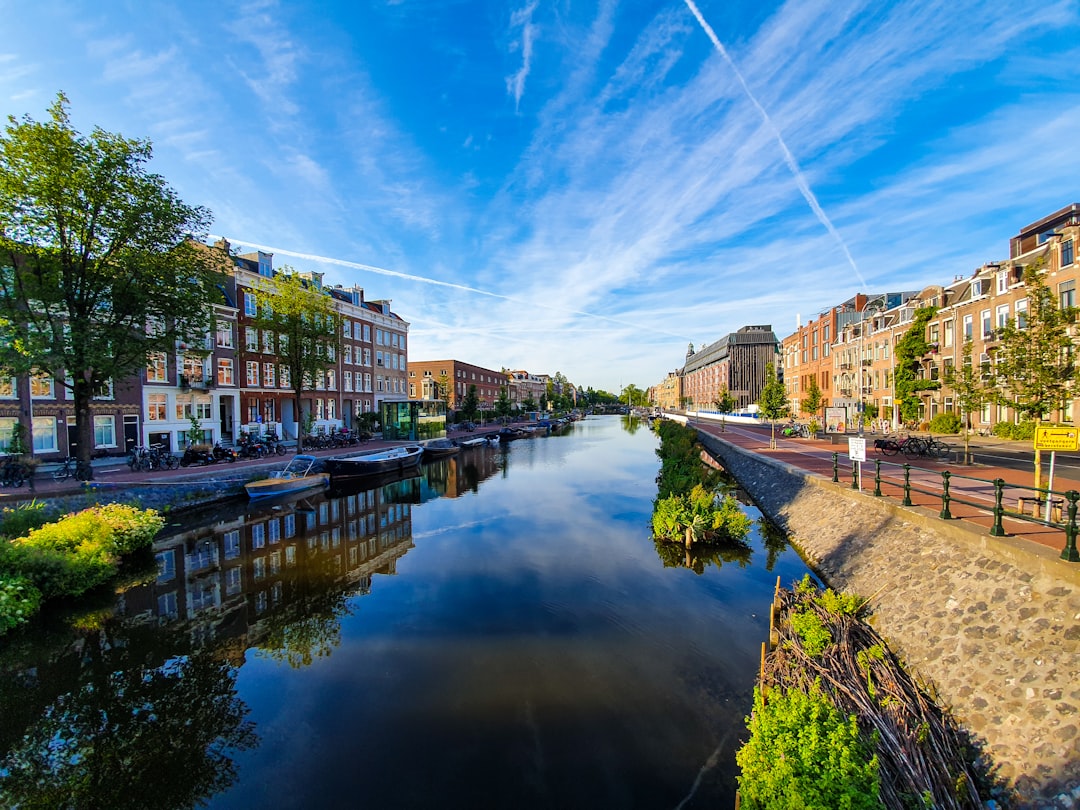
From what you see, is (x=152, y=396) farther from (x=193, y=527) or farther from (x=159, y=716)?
(x=159, y=716)

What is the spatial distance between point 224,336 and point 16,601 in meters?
26.6

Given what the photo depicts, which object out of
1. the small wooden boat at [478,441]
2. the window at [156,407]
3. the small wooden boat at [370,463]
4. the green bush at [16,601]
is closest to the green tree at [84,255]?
the window at [156,407]

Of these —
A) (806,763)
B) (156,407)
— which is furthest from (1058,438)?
(156,407)

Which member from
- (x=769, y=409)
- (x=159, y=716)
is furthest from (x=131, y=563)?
(x=769, y=409)

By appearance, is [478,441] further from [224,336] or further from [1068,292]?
[1068,292]

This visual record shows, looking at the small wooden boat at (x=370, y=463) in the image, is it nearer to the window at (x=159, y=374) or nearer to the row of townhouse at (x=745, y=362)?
the window at (x=159, y=374)

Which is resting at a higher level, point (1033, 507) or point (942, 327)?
point (942, 327)

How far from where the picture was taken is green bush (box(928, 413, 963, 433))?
3173 centimetres

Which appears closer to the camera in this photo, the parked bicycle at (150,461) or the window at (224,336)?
the parked bicycle at (150,461)

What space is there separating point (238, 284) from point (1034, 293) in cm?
4109

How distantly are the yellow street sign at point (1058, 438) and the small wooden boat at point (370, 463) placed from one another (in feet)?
93.6

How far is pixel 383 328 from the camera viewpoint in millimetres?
48906

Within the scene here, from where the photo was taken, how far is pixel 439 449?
1625 inches

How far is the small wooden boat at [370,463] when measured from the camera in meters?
27.8
